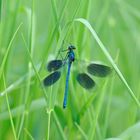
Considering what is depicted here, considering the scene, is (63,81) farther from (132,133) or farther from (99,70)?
(132,133)

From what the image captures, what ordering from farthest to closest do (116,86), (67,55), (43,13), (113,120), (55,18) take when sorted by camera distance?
1. (43,13)
2. (116,86)
3. (113,120)
4. (67,55)
5. (55,18)

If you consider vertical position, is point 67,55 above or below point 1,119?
above

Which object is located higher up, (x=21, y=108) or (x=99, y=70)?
(x=99, y=70)

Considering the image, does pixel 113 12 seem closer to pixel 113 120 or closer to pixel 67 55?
pixel 113 120

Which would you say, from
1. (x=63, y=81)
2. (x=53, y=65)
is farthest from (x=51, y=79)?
(x=63, y=81)

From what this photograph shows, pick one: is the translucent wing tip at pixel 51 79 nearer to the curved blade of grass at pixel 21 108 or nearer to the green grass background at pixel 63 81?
the green grass background at pixel 63 81

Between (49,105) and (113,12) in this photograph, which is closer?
(49,105)

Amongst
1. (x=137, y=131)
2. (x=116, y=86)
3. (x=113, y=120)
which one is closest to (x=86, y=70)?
(x=137, y=131)

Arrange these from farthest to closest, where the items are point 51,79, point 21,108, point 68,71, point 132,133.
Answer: point 21,108 → point 68,71 → point 51,79 → point 132,133
